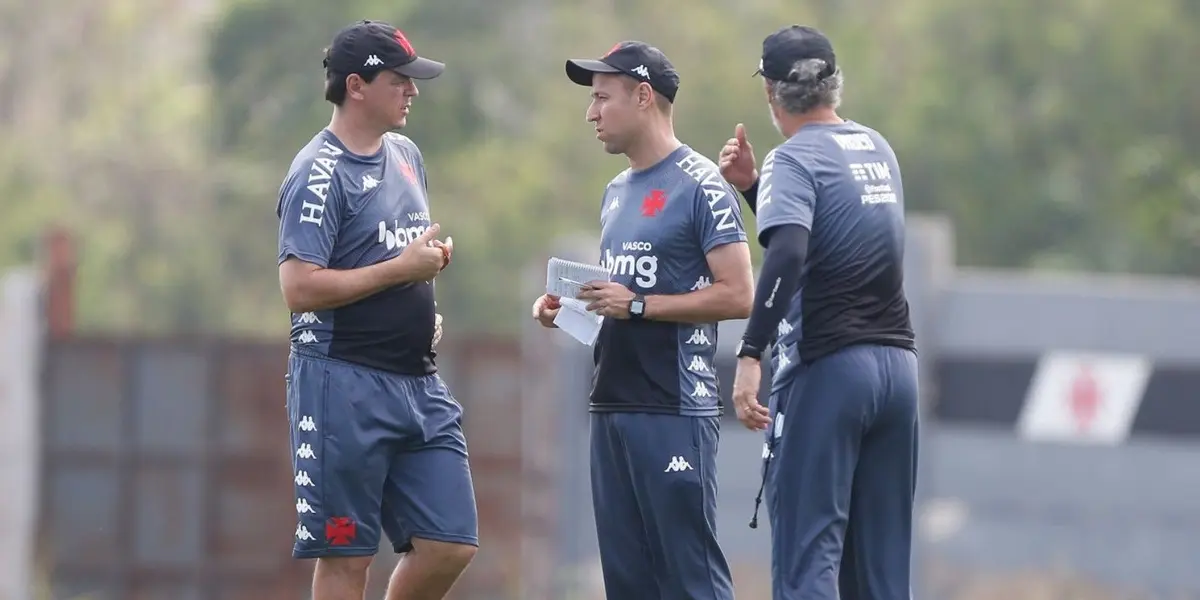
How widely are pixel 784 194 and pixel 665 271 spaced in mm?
477

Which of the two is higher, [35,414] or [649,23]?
[649,23]

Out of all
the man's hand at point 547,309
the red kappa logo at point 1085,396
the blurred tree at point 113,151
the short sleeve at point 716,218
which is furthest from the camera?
the blurred tree at point 113,151

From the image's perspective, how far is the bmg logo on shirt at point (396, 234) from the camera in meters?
6.84

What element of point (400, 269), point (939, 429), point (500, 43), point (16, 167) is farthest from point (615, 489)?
point (16, 167)

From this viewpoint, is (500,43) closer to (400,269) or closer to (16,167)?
(16,167)

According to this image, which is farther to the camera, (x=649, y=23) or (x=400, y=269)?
(x=649, y=23)

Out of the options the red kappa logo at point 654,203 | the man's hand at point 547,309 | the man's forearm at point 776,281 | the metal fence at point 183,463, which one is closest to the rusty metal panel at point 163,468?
the metal fence at point 183,463

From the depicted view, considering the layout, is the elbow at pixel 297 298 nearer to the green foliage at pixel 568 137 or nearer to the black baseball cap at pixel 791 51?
the black baseball cap at pixel 791 51

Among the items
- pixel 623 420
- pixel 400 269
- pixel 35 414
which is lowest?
pixel 35 414

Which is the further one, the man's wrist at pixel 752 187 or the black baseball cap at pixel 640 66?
the man's wrist at pixel 752 187

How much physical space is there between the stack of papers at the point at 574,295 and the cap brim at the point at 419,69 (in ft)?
2.54

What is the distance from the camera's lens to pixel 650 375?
682cm

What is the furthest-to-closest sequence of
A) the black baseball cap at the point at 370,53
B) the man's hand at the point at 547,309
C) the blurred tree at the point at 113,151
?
the blurred tree at the point at 113,151
the man's hand at the point at 547,309
the black baseball cap at the point at 370,53

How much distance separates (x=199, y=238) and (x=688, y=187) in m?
24.0
